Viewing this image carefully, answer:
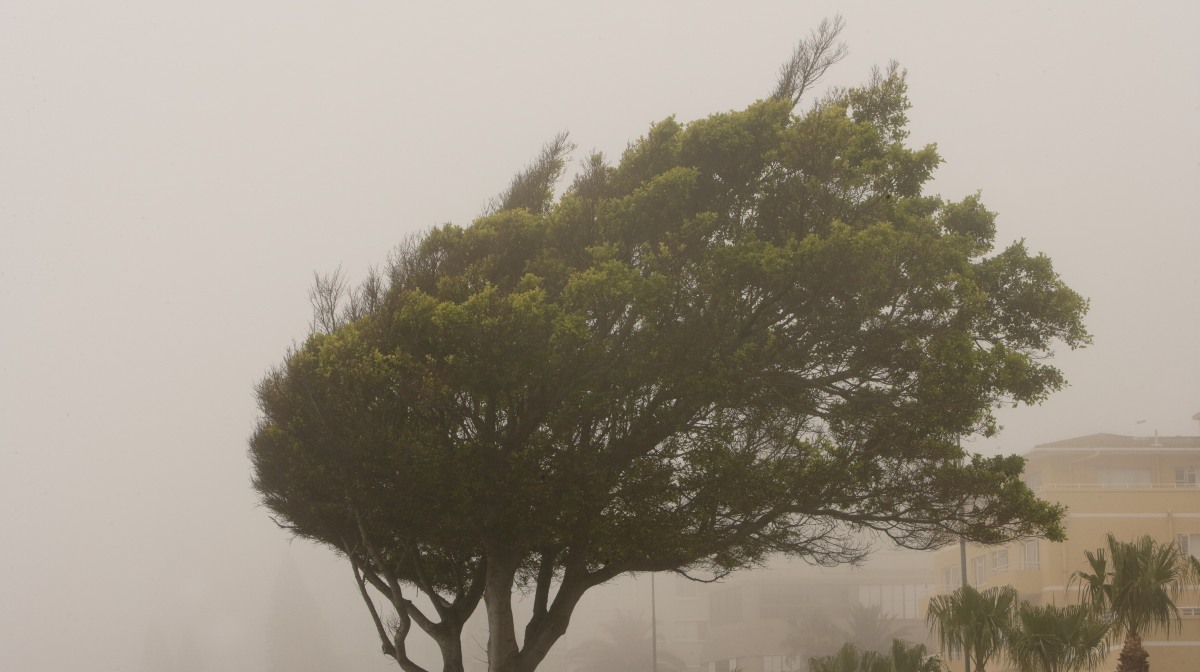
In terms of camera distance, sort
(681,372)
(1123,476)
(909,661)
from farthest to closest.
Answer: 1. (1123,476)
2. (909,661)
3. (681,372)

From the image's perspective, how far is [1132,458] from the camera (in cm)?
6072

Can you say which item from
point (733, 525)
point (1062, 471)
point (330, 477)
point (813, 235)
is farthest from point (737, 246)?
point (1062, 471)

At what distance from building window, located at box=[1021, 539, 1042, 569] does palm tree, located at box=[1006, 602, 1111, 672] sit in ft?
100

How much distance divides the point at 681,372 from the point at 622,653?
82.1 m

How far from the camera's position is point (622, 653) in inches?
3787

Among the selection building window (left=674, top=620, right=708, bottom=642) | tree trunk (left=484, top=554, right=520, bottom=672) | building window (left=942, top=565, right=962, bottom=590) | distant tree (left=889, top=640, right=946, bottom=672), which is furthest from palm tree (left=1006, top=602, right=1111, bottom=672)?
building window (left=674, top=620, right=708, bottom=642)

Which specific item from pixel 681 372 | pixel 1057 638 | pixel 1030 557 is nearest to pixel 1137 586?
pixel 1057 638

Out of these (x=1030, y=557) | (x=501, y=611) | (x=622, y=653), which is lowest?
(x=622, y=653)

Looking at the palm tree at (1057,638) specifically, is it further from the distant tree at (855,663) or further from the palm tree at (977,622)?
the distant tree at (855,663)

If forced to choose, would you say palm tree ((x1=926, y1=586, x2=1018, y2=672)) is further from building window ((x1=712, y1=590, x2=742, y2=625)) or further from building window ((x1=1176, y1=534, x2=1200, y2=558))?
building window ((x1=712, y1=590, x2=742, y2=625))

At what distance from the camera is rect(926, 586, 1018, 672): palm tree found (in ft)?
87.2

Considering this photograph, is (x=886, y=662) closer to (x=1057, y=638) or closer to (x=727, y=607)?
(x=1057, y=638)

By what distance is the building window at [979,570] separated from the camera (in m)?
60.5

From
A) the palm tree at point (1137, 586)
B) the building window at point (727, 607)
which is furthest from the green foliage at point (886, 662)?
the building window at point (727, 607)
